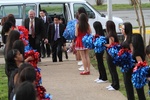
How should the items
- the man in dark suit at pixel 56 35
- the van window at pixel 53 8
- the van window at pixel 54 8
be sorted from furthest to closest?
the van window at pixel 53 8
the van window at pixel 54 8
the man in dark suit at pixel 56 35

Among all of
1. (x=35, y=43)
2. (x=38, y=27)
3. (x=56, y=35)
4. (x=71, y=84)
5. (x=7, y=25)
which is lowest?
(x=71, y=84)

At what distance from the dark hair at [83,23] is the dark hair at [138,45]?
3.73 meters

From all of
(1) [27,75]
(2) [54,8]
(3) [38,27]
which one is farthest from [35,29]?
(1) [27,75]

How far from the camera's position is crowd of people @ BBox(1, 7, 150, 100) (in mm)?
5738

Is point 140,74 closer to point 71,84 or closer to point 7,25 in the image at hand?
point 71,84

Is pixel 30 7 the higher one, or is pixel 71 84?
pixel 30 7

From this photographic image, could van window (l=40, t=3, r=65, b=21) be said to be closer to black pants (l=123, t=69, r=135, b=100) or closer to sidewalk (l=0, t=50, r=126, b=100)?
sidewalk (l=0, t=50, r=126, b=100)

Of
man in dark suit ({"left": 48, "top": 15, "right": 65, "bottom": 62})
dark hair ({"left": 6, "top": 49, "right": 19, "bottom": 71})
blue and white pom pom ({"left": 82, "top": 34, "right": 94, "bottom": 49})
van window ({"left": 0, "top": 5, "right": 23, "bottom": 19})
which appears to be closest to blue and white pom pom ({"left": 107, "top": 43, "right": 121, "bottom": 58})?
blue and white pom pom ({"left": 82, "top": 34, "right": 94, "bottom": 49})

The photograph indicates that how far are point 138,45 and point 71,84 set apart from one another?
3443 mm

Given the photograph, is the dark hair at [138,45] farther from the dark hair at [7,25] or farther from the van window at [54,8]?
the van window at [54,8]

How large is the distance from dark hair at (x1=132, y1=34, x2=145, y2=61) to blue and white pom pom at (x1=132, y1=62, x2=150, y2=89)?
27cm

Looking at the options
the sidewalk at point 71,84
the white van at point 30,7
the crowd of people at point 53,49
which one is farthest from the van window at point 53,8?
the sidewalk at point 71,84

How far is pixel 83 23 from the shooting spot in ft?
39.4

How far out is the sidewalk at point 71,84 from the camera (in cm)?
1004
